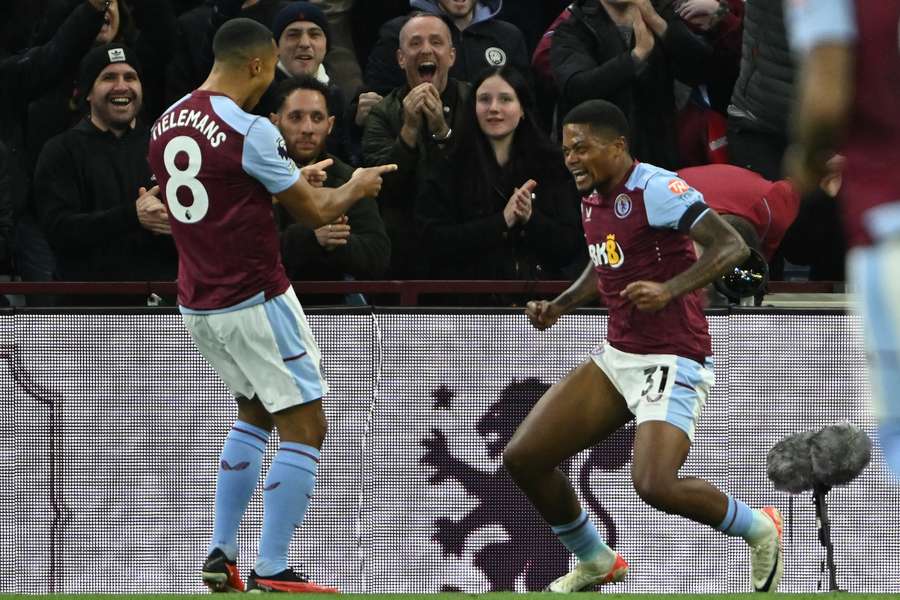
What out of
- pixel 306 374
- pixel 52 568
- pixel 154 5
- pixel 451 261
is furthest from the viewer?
pixel 154 5

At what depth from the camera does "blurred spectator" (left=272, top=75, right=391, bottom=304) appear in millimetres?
9430

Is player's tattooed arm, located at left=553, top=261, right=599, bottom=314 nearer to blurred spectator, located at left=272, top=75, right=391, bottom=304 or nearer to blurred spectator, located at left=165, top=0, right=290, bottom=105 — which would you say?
blurred spectator, located at left=272, top=75, right=391, bottom=304

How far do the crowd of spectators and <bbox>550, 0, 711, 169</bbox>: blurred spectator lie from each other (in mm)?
13

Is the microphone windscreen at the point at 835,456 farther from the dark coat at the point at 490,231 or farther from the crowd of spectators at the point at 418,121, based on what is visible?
the dark coat at the point at 490,231

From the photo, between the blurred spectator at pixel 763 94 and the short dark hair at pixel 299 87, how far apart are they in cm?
251

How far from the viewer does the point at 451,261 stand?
32.3 ft

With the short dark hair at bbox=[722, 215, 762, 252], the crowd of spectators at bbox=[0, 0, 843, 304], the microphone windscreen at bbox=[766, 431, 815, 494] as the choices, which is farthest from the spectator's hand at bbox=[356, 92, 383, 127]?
the microphone windscreen at bbox=[766, 431, 815, 494]

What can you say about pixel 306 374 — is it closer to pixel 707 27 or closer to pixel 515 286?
pixel 515 286

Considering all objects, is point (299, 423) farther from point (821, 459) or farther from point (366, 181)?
point (821, 459)

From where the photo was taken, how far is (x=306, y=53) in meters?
10.3

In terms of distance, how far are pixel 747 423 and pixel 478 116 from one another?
2.41 meters

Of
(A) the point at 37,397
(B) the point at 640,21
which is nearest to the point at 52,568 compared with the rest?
(A) the point at 37,397

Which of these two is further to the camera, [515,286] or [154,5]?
[154,5]

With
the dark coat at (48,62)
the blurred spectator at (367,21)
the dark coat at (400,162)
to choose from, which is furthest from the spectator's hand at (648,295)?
the blurred spectator at (367,21)
